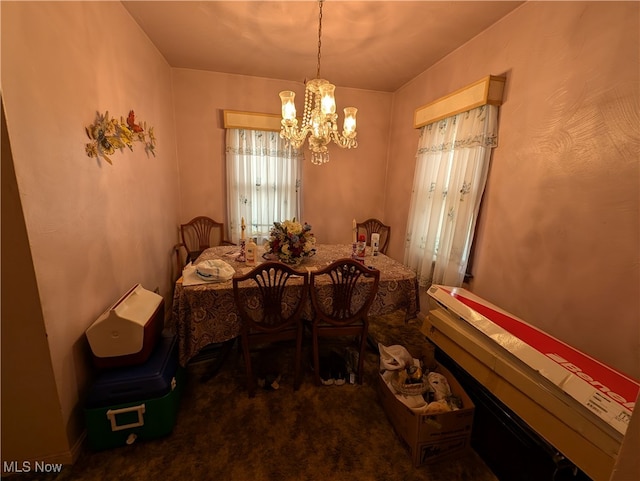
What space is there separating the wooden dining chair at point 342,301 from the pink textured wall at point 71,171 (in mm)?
1286

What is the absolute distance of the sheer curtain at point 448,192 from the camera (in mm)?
2086

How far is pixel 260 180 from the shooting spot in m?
3.26

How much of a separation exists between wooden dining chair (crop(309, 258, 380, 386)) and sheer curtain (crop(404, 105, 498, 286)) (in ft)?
3.12

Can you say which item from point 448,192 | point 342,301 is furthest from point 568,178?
point 342,301

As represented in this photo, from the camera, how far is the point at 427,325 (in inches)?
76.1

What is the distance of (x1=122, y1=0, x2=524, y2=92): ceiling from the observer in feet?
6.10

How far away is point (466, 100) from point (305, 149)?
1.83 metres

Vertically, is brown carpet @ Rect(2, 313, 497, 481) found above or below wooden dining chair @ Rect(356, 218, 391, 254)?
below

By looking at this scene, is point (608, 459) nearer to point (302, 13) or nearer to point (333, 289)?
point (333, 289)

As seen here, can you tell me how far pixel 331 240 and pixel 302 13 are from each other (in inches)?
96.9

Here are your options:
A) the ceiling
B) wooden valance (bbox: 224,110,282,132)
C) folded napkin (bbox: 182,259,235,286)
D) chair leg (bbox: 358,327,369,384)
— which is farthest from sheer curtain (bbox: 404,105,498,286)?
folded napkin (bbox: 182,259,235,286)

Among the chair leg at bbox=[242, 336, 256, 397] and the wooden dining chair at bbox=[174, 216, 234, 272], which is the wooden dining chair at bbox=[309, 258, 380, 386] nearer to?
the chair leg at bbox=[242, 336, 256, 397]

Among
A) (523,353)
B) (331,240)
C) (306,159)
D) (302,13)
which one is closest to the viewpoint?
(523,353)

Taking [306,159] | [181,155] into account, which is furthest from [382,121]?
[181,155]
